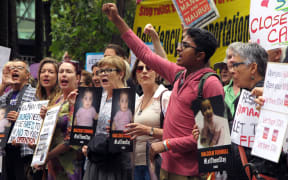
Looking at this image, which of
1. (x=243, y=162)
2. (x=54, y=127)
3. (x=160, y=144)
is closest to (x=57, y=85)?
(x=54, y=127)

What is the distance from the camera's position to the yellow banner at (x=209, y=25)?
708cm

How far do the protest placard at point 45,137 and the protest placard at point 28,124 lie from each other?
0.90ft

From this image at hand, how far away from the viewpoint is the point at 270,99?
3475mm

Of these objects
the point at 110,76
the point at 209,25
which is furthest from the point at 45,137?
the point at 209,25

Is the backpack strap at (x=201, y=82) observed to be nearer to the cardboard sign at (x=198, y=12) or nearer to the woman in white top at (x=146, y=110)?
the woman in white top at (x=146, y=110)

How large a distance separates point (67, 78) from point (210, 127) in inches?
104

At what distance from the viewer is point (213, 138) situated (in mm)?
3594

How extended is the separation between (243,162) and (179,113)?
66cm

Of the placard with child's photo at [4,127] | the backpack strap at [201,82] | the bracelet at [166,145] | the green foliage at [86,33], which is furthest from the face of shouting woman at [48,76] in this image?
the green foliage at [86,33]

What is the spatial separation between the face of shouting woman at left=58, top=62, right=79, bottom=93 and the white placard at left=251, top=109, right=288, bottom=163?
289 centimetres

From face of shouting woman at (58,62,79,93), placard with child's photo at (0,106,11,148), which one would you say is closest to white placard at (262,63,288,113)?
face of shouting woman at (58,62,79,93)

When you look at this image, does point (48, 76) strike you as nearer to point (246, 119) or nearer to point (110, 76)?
point (110, 76)

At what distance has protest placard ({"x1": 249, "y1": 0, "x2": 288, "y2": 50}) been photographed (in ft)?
15.6

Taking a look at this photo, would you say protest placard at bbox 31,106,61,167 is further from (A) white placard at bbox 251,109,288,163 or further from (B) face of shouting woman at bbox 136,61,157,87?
(A) white placard at bbox 251,109,288,163
